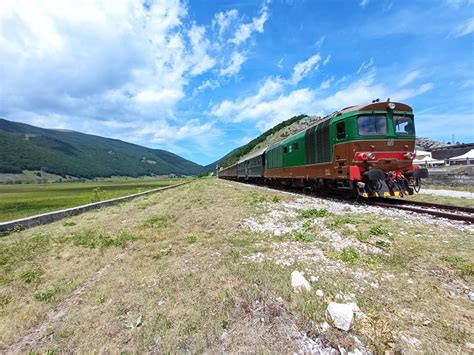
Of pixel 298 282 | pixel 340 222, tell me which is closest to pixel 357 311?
pixel 298 282

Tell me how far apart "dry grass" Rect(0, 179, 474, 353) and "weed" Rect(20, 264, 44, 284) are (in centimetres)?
4

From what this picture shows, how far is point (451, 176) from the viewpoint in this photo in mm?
23359

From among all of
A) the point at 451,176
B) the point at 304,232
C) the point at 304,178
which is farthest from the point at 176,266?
the point at 451,176

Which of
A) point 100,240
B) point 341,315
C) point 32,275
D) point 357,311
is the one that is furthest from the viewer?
point 100,240

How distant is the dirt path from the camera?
392 centimetres

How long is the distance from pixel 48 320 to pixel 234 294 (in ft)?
10.1

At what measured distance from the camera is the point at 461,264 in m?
5.02

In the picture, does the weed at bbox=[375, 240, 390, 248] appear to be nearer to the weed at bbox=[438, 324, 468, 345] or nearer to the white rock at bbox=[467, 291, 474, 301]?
the white rock at bbox=[467, 291, 474, 301]

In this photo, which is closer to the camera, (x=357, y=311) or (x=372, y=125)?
(x=357, y=311)

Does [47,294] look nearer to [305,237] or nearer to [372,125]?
[305,237]

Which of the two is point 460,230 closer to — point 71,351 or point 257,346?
point 257,346

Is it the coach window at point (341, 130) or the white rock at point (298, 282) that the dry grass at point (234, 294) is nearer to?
the white rock at point (298, 282)

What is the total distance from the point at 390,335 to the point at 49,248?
9.83m

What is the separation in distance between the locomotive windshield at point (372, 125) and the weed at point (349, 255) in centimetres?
754
